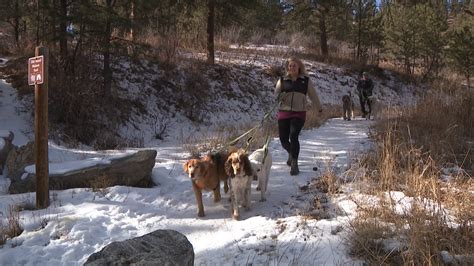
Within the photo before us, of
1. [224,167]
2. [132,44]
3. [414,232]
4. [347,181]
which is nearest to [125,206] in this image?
[224,167]

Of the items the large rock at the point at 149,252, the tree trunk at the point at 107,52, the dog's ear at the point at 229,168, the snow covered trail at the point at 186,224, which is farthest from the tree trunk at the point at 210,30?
the large rock at the point at 149,252

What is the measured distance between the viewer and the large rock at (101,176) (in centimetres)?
659

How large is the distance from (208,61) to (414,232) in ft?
52.2

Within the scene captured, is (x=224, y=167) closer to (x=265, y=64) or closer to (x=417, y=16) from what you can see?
(x=265, y=64)

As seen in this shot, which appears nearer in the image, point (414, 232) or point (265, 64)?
point (414, 232)

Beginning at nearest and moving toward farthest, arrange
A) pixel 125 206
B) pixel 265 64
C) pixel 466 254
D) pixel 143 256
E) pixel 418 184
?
1. pixel 143 256
2. pixel 466 254
3. pixel 418 184
4. pixel 125 206
5. pixel 265 64

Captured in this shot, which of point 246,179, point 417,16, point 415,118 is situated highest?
point 417,16

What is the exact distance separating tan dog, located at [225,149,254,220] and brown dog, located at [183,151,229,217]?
25 cm

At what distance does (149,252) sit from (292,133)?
3962 mm

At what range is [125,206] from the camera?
5840 mm

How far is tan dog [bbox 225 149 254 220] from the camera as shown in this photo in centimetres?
536

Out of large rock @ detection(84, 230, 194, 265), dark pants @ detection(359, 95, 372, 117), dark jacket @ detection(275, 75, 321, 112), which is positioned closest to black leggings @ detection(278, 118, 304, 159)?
dark jacket @ detection(275, 75, 321, 112)

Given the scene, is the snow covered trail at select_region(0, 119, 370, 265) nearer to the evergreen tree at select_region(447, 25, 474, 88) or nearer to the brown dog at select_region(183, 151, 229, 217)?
the brown dog at select_region(183, 151, 229, 217)

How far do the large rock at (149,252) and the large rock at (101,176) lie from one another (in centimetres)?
310
